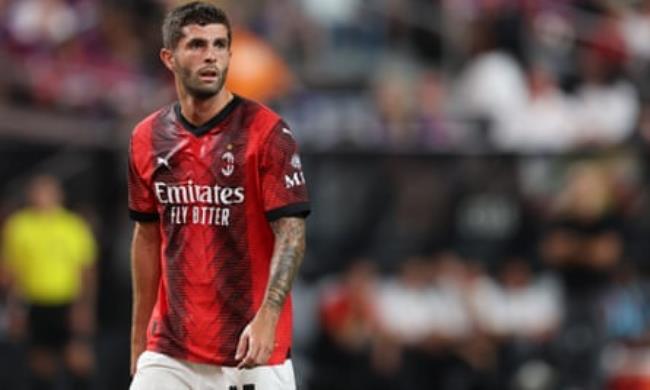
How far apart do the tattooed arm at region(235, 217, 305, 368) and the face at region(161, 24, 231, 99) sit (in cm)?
57

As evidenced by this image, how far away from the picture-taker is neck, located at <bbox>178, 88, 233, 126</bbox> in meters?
6.92

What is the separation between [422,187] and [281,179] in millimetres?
10767

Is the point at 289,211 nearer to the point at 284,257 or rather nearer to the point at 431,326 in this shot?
the point at 284,257

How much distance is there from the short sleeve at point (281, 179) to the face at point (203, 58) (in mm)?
295

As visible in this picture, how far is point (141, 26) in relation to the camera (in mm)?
19266

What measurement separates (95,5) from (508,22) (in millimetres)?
4336

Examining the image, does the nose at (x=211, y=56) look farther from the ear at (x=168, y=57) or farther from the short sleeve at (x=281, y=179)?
the short sleeve at (x=281, y=179)

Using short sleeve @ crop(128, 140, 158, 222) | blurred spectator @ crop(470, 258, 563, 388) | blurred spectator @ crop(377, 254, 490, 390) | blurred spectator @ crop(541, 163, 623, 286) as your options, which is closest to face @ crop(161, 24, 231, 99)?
short sleeve @ crop(128, 140, 158, 222)

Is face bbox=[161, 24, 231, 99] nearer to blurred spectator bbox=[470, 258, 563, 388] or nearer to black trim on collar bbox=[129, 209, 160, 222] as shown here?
black trim on collar bbox=[129, 209, 160, 222]

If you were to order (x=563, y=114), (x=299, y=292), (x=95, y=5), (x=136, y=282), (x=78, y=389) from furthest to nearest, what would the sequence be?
1. (x=95, y=5)
2. (x=563, y=114)
3. (x=299, y=292)
4. (x=78, y=389)
5. (x=136, y=282)

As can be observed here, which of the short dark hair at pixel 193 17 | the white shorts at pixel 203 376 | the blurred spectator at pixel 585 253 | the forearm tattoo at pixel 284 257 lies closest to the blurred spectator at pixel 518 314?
the blurred spectator at pixel 585 253

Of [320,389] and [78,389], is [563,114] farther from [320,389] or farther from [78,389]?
[78,389]

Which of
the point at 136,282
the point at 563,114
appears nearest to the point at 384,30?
the point at 563,114

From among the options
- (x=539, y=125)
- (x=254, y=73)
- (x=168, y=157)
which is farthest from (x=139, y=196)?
(x=539, y=125)
